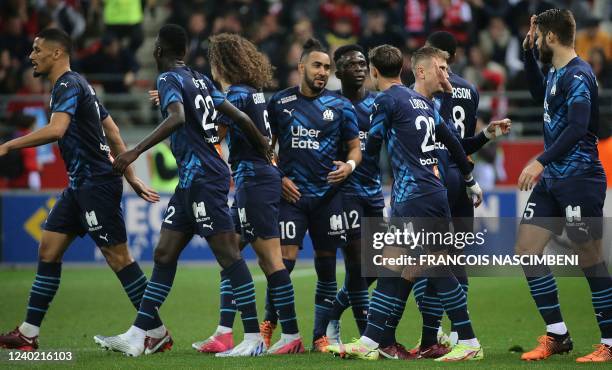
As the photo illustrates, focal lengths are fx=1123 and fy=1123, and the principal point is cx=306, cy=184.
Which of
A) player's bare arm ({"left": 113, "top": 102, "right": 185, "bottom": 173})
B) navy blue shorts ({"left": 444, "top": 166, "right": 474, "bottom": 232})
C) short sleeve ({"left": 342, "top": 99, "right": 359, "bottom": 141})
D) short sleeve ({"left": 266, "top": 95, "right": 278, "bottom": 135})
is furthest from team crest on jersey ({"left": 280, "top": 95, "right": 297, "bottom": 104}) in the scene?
navy blue shorts ({"left": 444, "top": 166, "right": 474, "bottom": 232})

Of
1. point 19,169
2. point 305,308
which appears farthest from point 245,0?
point 305,308

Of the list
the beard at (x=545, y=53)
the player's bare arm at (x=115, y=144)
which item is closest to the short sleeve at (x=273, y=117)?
the player's bare arm at (x=115, y=144)

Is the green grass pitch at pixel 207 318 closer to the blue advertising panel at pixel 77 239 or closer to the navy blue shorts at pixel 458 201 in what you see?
the blue advertising panel at pixel 77 239

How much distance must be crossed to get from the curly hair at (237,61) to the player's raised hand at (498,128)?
6.17 ft

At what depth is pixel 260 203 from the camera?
890 centimetres

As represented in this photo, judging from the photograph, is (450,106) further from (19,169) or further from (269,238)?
(19,169)

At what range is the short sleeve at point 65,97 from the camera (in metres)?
8.74

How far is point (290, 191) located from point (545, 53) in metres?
2.30

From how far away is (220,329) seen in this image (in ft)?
29.9

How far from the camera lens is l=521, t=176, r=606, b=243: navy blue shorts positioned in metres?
8.31

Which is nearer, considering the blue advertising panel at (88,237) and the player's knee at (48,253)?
the player's knee at (48,253)

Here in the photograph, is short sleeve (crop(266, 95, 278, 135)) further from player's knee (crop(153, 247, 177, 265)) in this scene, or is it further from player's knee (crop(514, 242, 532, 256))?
player's knee (crop(514, 242, 532, 256))

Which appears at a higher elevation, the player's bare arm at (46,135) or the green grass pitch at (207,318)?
the player's bare arm at (46,135)

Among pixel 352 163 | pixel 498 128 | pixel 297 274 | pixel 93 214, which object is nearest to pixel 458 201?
pixel 498 128
